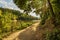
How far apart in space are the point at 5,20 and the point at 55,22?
6297mm

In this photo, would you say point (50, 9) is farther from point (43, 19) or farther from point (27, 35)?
point (43, 19)

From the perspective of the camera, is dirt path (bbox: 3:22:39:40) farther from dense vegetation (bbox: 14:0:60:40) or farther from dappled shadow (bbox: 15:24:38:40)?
Result: dense vegetation (bbox: 14:0:60:40)

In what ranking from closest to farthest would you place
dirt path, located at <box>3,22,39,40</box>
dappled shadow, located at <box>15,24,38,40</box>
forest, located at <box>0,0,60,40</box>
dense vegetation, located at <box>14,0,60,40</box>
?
dense vegetation, located at <box>14,0,60,40</box>
forest, located at <box>0,0,60,40</box>
dappled shadow, located at <box>15,24,38,40</box>
dirt path, located at <box>3,22,39,40</box>

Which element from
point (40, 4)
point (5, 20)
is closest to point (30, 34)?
point (5, 20)

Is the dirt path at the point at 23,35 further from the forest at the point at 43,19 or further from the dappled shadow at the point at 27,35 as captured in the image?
the forest at the point at 43,19

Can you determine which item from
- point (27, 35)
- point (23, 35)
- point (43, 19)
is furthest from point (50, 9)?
point (23, 35)

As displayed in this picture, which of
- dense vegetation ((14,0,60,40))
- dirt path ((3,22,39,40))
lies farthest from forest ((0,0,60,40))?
dirt path ((3,22,39,40))

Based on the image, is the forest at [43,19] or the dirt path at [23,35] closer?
the forest at [43,19]

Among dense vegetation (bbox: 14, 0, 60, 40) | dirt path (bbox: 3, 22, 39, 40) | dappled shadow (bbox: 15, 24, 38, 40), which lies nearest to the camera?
dense vegetation (bbox: 14, 0, 60, 40)

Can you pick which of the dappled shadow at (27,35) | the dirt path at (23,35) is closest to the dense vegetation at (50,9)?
the dappled shadow at (27,35)

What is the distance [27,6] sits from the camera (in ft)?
62.4

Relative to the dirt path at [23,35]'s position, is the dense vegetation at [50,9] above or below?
above

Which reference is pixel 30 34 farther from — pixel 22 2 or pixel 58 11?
pixel 58 11

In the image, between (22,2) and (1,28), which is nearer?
(22,2)
